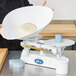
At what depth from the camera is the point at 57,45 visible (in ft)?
3.35

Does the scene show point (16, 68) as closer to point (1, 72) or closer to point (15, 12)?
point (1, 72)

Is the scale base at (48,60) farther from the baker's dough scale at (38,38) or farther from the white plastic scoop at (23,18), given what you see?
the white plastic scoop at (23,18)

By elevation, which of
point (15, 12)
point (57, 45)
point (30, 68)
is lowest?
point (30, 68)

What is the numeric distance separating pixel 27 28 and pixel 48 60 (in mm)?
200

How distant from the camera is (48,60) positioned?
3.59 ft

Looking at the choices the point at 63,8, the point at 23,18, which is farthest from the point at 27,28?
the point at 63,8

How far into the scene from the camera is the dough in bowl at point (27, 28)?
3.24 ft

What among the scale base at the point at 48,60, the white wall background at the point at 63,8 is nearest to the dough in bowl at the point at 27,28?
the scale base at the point at 48,60

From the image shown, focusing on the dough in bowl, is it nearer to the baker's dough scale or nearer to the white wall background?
the baker's dough scale

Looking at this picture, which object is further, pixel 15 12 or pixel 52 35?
pixel 52 35

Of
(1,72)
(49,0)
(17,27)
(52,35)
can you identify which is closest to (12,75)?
(1,72)

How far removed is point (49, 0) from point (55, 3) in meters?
0.08

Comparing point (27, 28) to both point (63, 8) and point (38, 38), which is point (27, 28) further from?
point (63, 8)

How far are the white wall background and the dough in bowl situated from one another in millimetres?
1600
